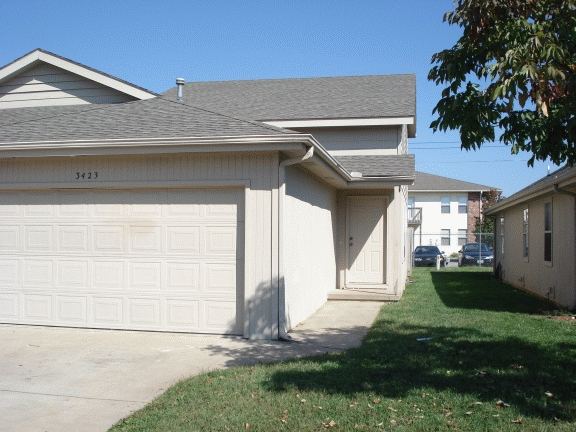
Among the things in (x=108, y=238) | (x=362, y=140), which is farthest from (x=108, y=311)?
(x=362, y=140)

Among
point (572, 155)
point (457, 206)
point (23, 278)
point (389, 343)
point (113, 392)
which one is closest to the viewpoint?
point (113, 392)

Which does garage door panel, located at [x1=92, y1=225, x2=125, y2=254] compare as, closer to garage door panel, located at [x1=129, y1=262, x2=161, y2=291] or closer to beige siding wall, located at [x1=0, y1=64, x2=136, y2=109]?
garage door panel, located at [x1=129, y1=262, x2=161, y2=291]

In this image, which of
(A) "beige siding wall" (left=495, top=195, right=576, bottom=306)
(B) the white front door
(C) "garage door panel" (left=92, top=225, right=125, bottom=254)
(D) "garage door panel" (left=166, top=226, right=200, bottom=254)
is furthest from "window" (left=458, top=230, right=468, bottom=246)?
(C) "garage door panel" (left=92, top=225, right=125, bottom=254)

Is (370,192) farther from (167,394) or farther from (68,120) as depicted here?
(167,394)

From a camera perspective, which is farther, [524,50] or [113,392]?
[113,392]

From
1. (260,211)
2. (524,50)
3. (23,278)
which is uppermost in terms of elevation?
(524,50)

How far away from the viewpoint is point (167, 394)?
20.8ft

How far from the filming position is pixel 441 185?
45.2m

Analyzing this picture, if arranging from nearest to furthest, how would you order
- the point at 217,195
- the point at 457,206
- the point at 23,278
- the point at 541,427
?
the point at 541,427 → the point at 217,195 → the point at 23,278 → the point at 457,206

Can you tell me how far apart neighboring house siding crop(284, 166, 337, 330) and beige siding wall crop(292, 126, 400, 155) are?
1730 mm

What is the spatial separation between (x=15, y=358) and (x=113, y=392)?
238 centimetres

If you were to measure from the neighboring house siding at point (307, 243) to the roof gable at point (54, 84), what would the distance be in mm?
4274

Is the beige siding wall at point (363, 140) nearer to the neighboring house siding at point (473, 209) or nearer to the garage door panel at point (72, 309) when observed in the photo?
the garage door panel at point (72, 309)

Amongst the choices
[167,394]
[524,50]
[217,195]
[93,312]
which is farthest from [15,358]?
[524,50]
